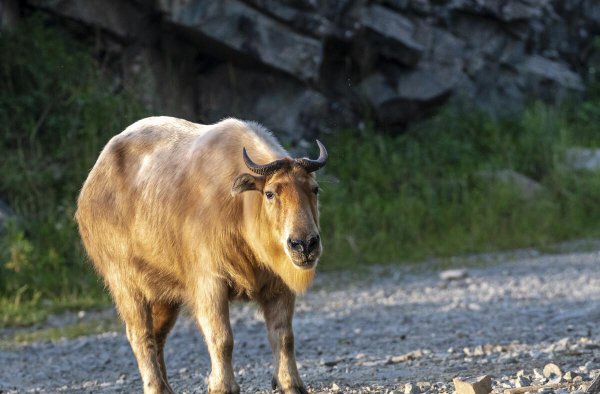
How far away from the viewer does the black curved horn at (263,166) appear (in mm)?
5461

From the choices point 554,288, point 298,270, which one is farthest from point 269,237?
point 554,288

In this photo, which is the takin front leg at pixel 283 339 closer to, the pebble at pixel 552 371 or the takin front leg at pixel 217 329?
the takin front leg at pixel 217 329

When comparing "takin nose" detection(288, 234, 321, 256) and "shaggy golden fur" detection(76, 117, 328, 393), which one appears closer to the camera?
"takin nose" detection(288, 234, 321, 256)

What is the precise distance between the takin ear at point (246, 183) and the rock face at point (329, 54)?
8.24m

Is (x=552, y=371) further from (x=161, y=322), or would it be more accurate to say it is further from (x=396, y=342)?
(x=396, y=342)

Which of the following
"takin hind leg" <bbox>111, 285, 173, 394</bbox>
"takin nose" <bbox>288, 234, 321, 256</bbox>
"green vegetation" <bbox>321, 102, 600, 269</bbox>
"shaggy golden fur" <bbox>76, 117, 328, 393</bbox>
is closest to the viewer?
"takin nose" <bbox>288, 234, 321, 256</bbox>

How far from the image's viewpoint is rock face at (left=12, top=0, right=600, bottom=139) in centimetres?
1410

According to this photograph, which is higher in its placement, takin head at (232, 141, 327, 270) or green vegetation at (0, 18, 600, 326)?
takin head at (232, 141, 327, 270)

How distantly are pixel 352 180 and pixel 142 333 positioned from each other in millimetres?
8082

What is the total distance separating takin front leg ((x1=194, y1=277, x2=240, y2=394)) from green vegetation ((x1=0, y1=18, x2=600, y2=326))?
15.2 ft

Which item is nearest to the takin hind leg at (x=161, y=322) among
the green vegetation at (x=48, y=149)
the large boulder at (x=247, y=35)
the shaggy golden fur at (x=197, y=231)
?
the shaggy golden fur at (x=197, y=231)

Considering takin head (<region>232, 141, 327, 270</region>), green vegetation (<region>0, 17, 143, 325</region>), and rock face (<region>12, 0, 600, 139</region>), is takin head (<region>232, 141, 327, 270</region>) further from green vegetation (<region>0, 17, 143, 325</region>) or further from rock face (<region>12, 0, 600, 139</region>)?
rock face (<region>12, 0, 600, 139</region>)

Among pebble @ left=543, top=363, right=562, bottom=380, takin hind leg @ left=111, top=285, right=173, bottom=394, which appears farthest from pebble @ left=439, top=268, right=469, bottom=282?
pebble @ left=543, top=363, right=562, bottom=380

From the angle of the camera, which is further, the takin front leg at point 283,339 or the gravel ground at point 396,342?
the gravel ground at point 396,342
